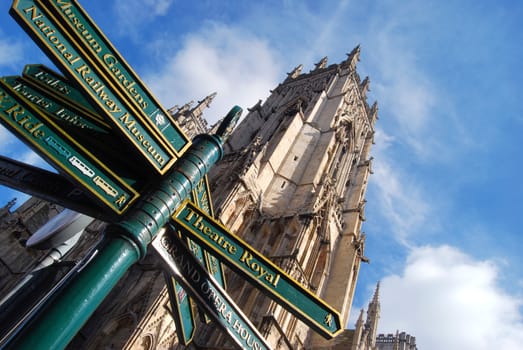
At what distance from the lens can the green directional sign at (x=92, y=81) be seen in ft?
9.75

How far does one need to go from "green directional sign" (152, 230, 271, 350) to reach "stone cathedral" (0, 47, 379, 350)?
6.61 metres

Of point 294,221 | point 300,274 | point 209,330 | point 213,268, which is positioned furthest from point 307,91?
point 213,268

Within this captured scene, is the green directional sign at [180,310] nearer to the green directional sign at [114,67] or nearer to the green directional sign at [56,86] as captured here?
the green directional sign at [114,67]

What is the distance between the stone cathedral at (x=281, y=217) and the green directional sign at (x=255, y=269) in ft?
22.5

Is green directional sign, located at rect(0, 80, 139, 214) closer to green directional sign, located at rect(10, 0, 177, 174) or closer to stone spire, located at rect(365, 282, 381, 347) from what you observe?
green directional sign, located at rect(10, 0, 177, 174)

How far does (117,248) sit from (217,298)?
3.98 feet

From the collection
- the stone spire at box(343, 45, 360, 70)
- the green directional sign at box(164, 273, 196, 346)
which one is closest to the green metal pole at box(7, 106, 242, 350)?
the green directional sign at box(164, 273, 196, 346)

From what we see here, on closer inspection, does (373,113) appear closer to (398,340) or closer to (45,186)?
(398,340)

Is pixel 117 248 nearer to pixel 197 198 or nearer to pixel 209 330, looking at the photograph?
pixel 197 198


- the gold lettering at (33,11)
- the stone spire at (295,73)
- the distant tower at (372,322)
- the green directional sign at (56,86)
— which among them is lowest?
the gold lettering at (33,11)

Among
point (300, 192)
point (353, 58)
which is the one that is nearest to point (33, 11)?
point (300, 192)

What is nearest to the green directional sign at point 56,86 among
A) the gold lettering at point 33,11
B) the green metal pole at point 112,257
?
the gold lettering at point 33,11

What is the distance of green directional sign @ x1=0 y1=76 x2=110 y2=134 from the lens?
12.6ft

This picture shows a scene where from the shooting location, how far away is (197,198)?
14.2ft
